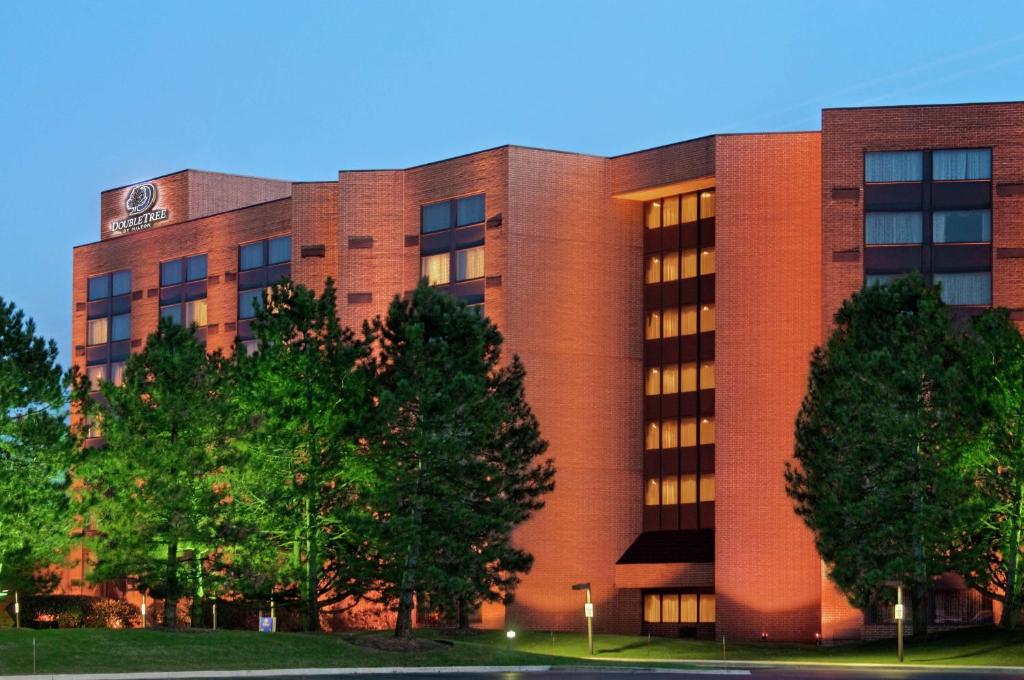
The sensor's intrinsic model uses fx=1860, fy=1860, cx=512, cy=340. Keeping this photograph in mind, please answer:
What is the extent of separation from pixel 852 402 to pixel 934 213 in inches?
625

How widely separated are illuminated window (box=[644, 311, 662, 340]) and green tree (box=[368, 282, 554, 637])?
83.9ft

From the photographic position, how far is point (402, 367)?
6384 cm

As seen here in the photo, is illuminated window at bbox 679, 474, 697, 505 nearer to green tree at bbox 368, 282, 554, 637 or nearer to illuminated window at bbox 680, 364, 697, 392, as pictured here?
illuminated window at bbox 680, 364, 697, 392

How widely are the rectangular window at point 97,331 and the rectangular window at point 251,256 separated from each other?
13.2m

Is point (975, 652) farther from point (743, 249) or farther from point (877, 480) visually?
point (743, 249)

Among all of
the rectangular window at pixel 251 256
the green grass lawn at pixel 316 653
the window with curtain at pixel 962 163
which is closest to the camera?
the green grass lawn at pixel 316 653

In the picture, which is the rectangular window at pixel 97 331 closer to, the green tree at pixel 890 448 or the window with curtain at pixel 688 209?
the window with curtain at pixel 688 209

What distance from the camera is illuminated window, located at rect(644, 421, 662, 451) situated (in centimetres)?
8931

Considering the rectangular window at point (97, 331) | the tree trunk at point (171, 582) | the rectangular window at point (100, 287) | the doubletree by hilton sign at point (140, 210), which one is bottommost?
the tree trunk at point (171, 582)

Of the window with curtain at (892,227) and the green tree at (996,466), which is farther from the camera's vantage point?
the window with curtain at (892,227)

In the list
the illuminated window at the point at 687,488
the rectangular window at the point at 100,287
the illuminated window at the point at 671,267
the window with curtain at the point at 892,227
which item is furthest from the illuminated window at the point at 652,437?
the rectangular window at the point at 100,287

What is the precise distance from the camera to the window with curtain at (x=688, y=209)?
3497 inches

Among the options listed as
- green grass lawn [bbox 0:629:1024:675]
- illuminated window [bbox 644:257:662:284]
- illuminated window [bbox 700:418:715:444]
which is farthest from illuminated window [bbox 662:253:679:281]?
green grass lawn [bbox 0:629:1024:675]

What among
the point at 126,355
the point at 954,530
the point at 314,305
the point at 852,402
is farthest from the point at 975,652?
the point at 126,355
